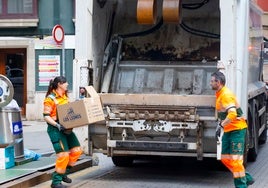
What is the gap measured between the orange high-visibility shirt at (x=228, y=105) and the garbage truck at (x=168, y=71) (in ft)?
1.82

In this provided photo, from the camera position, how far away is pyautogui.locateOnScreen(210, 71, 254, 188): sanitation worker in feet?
25.6

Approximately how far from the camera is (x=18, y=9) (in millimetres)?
19969

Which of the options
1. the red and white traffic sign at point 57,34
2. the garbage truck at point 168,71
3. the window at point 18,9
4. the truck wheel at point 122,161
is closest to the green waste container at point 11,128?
the garbage truck at point 168,71

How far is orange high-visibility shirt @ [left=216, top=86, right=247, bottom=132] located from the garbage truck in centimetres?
55

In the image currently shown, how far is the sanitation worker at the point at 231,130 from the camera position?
782 cm

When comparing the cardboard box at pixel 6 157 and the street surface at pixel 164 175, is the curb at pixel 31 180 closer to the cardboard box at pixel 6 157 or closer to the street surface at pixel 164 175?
the street surface at pixel 164 175

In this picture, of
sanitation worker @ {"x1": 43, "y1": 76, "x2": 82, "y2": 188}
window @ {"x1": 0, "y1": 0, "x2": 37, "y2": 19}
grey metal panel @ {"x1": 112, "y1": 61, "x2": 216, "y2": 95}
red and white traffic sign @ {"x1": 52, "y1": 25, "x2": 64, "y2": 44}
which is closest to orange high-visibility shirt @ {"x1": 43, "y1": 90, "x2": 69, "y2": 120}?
sanitation worker @ {"x1": 43, "y1": 76, "x2": 82, "y2": 188}

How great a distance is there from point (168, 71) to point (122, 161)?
1.83 meters

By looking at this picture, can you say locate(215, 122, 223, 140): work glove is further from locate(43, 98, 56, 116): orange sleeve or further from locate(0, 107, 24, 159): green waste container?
locate(0, 107, 24, 159): green waste container

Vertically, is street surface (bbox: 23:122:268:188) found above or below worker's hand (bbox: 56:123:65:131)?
below

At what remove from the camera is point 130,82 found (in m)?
10.0

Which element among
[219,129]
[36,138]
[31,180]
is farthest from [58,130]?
[36,138]

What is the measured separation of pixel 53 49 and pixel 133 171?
33.1 feet

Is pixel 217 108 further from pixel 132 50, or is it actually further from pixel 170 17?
pixel 132 50
